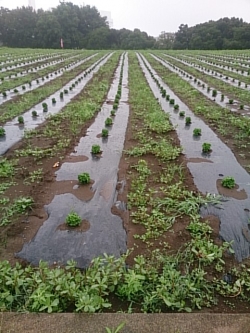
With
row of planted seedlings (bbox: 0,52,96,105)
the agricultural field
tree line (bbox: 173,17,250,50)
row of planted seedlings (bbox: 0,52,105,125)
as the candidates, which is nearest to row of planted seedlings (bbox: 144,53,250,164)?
the agricultural field

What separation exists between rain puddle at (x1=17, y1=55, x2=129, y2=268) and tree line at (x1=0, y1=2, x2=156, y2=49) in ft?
174

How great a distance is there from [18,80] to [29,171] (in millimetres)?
11113

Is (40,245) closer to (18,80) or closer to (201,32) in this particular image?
(18,80)

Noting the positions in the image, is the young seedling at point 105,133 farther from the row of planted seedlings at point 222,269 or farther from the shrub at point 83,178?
the row of planted seedlings at point 222,269

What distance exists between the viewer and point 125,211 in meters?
4.25

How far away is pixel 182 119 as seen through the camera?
28.3 ft

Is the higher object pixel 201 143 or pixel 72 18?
pixel 72 18

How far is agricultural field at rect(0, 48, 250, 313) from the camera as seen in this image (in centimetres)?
283

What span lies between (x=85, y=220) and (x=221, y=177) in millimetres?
2594

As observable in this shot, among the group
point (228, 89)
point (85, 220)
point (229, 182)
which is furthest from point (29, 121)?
point (228, 89)

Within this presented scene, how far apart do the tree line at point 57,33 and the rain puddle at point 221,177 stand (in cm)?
5143

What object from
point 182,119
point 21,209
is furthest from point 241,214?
point 182,119

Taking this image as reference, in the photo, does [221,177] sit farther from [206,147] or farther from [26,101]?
[26,101]

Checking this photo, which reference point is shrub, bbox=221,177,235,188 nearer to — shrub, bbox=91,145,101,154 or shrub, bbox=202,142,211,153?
shrub, bbox=202,142,211,153
